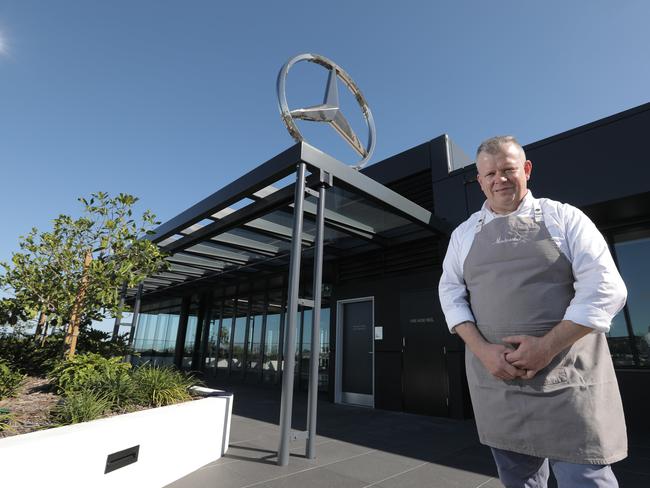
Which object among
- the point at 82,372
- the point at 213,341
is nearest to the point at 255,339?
the point at 213,341

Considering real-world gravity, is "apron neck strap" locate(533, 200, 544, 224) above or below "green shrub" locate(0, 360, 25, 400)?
above

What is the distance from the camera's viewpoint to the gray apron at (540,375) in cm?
115

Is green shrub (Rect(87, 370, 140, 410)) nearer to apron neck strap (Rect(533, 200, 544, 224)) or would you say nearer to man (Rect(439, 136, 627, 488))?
man (Rect(439, 136, 627, 488))

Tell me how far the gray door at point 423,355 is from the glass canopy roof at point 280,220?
1.45m

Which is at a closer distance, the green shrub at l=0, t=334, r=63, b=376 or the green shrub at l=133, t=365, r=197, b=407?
the green shrub at l=133, t=365, r=197, b=407

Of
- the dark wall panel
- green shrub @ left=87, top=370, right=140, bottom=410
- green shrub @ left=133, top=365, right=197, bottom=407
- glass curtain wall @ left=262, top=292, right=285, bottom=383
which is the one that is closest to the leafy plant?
green shrub @ left=87, top=370, right=140, bottom=410

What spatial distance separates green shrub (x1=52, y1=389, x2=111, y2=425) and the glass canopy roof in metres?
2.89

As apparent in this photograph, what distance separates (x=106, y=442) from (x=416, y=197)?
695 cm

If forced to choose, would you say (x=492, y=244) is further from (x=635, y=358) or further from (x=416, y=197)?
(x=416, y=197)

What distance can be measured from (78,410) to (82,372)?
1234 mm

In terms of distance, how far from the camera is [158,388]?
3984 mm

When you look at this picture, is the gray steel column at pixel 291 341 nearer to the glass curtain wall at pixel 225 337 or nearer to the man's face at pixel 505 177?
the man's face at pixel 505 177

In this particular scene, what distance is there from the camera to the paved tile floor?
10.8 ft

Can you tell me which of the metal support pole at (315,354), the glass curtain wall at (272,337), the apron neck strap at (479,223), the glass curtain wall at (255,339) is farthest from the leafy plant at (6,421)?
the glass curtain wall at (255,339)
